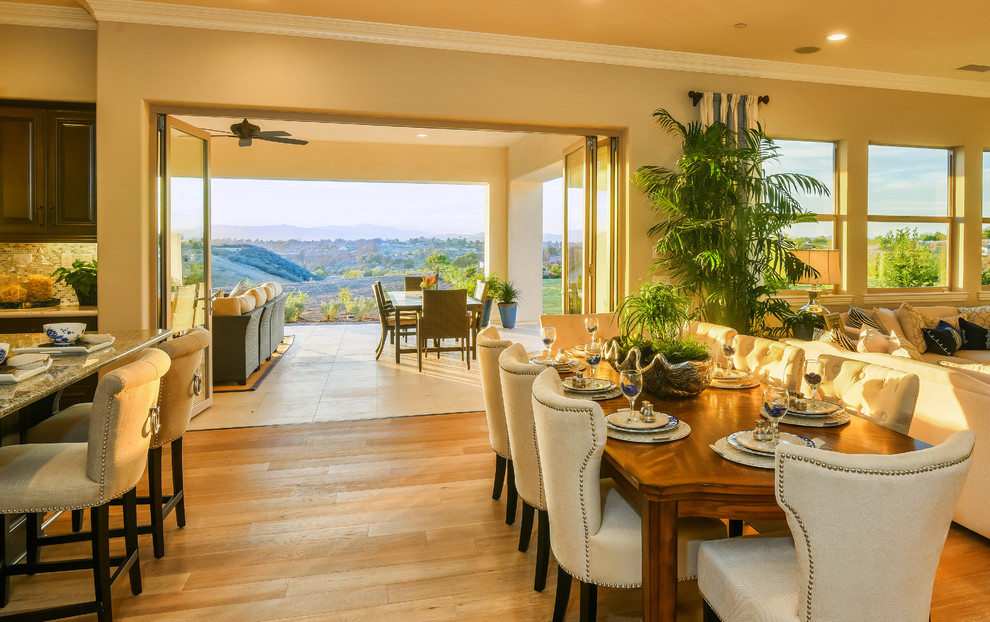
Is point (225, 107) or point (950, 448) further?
point (225, 107)

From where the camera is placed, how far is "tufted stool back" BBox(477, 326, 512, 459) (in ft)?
9.47

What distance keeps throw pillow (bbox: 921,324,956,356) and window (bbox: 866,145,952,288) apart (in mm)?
968

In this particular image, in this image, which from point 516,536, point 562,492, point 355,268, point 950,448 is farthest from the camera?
point 355,268

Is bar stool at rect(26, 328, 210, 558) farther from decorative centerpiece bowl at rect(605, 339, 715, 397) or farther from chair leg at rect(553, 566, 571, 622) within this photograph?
decorative centerpiece bowl at rect(605, 339, 715, 397)

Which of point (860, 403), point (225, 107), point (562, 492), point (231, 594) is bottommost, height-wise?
point (231, 594)

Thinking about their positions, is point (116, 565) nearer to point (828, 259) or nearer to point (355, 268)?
point (828, 259)

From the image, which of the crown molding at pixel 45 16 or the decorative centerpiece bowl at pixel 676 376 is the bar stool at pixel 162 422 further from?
the crown molding at pixel 45 16

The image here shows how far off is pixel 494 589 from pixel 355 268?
12.3m

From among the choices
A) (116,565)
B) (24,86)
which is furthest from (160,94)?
(116,565)

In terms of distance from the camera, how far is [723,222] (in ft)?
16.4

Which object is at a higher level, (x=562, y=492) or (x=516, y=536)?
(x=562, y=492)

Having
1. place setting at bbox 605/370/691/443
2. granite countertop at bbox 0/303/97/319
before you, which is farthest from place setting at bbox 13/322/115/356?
place setting at bbox 605/370/691/443

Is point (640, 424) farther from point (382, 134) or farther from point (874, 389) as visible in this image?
point (382, 134)

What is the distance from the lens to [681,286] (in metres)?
5.18
